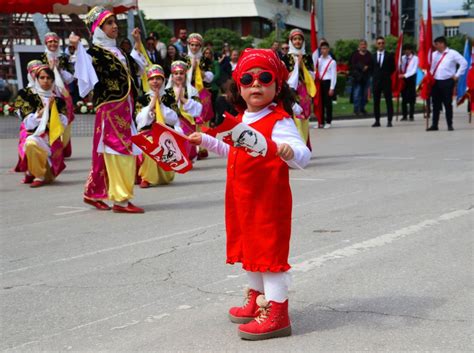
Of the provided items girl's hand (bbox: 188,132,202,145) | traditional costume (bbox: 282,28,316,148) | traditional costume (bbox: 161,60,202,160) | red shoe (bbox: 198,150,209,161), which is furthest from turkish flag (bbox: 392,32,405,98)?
girl's hand (bbox: 188,132,202,145)

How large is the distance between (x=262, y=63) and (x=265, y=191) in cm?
64

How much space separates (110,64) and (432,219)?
3.45 m

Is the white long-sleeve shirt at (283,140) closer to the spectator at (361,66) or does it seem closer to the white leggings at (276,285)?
the white leggings at (276,285)

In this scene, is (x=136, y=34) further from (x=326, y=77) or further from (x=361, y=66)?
(x=361, y=66)

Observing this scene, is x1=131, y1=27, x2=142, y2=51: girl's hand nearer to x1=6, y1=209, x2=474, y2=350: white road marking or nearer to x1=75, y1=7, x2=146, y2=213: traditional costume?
x1=75, y1=7, x2=146, y2=213: traditional costume

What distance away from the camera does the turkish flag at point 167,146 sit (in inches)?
166

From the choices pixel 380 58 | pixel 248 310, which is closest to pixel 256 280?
pixel 248 310

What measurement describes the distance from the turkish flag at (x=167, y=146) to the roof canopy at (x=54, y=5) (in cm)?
1314

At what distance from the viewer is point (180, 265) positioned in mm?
6082

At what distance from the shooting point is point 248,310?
4.55 metres

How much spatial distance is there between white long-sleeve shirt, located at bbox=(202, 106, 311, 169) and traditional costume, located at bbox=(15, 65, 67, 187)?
24.6ft

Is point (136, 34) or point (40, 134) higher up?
point (136, 34)

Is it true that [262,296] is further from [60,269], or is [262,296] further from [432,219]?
[432,219]

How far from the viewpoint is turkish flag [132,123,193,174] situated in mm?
4211
